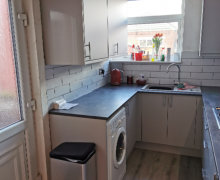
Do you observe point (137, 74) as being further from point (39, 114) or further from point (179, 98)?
point (39, 114)

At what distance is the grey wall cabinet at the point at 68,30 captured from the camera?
2002mm

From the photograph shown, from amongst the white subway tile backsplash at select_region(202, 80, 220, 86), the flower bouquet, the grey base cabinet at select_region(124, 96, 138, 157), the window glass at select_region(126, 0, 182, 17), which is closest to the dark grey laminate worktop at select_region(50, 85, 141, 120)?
the grey base cabinet at select_region(124, 96, 138, 157)

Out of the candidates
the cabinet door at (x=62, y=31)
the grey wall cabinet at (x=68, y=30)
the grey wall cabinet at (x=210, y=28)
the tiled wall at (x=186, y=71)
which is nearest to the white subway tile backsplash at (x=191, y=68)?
the tiled wall at (x=186, y=71)

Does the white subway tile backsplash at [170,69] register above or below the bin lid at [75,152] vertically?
above

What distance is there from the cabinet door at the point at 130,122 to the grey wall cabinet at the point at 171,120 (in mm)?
184

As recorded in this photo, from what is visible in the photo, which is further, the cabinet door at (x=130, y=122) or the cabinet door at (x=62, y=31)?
the cabinet door at (x=130, y=122)

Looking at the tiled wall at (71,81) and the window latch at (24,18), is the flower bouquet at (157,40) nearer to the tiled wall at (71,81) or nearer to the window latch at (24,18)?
the tiled wall at (71,81)

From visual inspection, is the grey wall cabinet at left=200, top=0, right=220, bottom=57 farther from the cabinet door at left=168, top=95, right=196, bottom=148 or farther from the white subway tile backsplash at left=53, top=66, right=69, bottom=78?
the white subway tile backsplash at left=53, top=66, right=69, bottom=78

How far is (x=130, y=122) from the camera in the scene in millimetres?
2826

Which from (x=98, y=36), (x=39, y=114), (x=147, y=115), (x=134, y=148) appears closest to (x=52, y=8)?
(x=98, y=36)

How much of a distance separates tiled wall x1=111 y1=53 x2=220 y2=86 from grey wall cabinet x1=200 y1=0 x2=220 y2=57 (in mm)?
422

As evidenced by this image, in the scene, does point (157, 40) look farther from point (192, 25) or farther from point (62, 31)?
point (62, 31)

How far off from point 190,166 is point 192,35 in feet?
5.86

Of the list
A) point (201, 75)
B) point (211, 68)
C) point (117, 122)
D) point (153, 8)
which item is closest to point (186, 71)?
point (201, 75)
